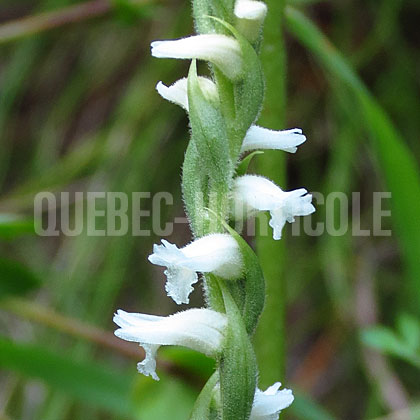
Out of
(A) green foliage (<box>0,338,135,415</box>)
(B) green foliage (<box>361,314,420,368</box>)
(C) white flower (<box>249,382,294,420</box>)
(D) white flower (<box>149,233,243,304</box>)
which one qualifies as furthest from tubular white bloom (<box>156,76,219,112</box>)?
(A) green foliage (<box>0,338,135,415</box>)

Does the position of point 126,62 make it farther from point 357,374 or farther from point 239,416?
point 239,416

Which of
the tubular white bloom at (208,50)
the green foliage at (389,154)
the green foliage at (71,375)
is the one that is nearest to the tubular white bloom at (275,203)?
the tubular white bloom at (208,50)

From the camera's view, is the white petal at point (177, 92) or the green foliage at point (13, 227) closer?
the white petal at point (177, 92)

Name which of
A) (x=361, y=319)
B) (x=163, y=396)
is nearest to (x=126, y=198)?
(x=361, y=319)

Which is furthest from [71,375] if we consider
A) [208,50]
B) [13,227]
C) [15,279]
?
[208,50]

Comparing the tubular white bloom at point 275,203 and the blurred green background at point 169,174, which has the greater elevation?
the blurred green background at point 169,174

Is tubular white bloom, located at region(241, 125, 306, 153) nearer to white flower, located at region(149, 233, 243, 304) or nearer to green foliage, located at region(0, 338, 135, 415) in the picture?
white flower, located at region(149, 233, 243, 304)

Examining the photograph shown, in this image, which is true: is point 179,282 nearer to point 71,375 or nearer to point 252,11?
point 252,11

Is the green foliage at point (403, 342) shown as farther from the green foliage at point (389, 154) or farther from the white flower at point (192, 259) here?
the white flower at point (192, 259)
